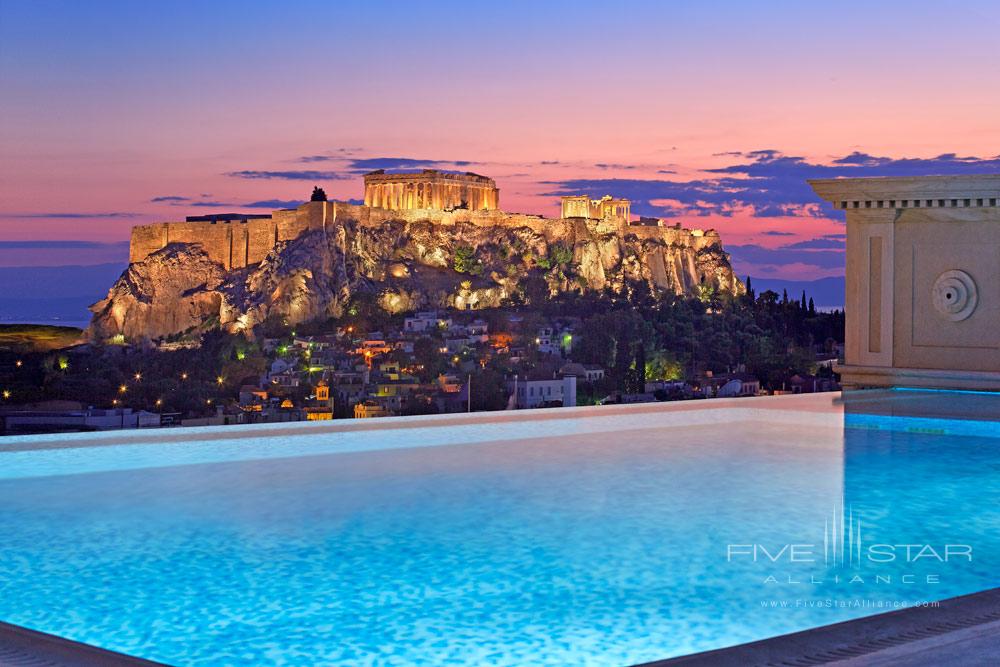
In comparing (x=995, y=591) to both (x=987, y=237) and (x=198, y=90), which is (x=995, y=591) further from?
(x=198, y=90)

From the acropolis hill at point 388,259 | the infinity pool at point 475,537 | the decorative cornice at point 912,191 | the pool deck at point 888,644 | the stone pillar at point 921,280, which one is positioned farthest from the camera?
the acropolis hill at point 388,259

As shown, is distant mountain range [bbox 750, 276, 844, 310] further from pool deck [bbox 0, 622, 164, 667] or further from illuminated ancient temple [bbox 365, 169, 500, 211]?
pool deck [bbox 0, 622, 164, 667]

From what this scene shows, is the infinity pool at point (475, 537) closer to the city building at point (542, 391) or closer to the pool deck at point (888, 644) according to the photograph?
the pool deck at point (888, 644)

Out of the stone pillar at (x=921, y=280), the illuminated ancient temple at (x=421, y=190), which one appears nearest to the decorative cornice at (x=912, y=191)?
the stone pillar at (x=921, y=280)

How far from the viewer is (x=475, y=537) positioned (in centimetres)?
311

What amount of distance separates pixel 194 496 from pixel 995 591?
2651mm

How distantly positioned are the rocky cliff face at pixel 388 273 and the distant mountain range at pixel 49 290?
113cm

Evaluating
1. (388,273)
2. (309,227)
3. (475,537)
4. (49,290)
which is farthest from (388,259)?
(475,537)

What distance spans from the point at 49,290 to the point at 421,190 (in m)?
16.7

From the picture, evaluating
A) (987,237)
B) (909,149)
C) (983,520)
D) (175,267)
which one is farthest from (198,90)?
(983,520)

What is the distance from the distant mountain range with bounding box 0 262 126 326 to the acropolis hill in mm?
1157

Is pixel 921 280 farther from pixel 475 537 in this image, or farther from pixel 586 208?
pixel 586 208

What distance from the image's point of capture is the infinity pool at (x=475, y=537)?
2.23 metres

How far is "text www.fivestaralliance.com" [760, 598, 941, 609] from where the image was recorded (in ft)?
7.60
